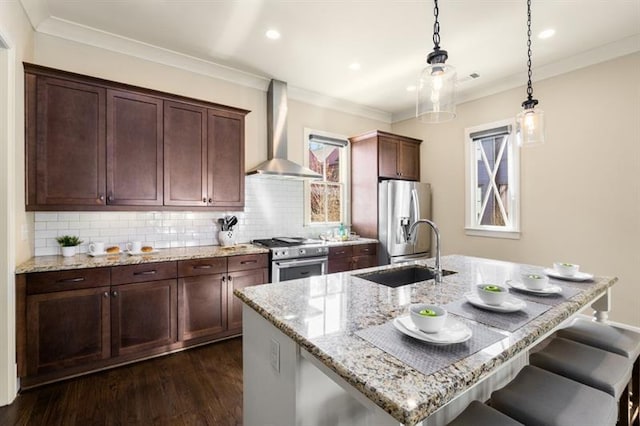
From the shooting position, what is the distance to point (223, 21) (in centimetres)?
272

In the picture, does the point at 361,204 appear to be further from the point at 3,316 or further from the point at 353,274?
the point at 3,316

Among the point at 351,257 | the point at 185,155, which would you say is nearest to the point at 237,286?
the point at 185,155

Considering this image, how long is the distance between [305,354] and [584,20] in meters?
3.71

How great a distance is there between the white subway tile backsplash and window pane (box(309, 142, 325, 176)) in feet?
1.47

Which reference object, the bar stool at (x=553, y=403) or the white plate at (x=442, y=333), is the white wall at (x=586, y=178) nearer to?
the bar stool at (x=553, y=403)

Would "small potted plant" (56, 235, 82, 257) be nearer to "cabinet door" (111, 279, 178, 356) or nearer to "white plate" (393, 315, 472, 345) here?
"cabinet door" (111, 279, 178, 356)

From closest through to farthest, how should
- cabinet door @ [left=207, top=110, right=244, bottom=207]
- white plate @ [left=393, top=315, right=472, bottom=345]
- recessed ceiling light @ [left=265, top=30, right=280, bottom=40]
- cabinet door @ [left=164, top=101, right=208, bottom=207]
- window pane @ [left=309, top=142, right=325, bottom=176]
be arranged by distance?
white plate @ [left=393, top=315, right=472, bottom=345]
recessed ceiling light @ [left=265, top=30, right=280, bottom=40]
cabinet door @ [left=164, top=101, right=208, bottom=207]
cabinet door @ [left=207, top=110, right=244, bottom=207]
window pane @ [left=309, top=142, right=325, bottom=176]

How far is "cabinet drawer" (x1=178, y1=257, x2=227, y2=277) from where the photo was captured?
9.20 feet

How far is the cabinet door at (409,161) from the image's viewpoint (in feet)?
15.6

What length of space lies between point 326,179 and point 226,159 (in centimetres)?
179

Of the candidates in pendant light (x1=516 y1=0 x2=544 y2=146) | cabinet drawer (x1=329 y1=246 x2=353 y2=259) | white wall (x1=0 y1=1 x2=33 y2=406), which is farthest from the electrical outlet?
cabinet drawer (x1=329 y1=246 x2=353 y2=259)

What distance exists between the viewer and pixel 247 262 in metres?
3.17

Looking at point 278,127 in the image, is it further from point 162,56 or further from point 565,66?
point 565,66

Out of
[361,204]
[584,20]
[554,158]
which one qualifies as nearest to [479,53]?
[584,20]
